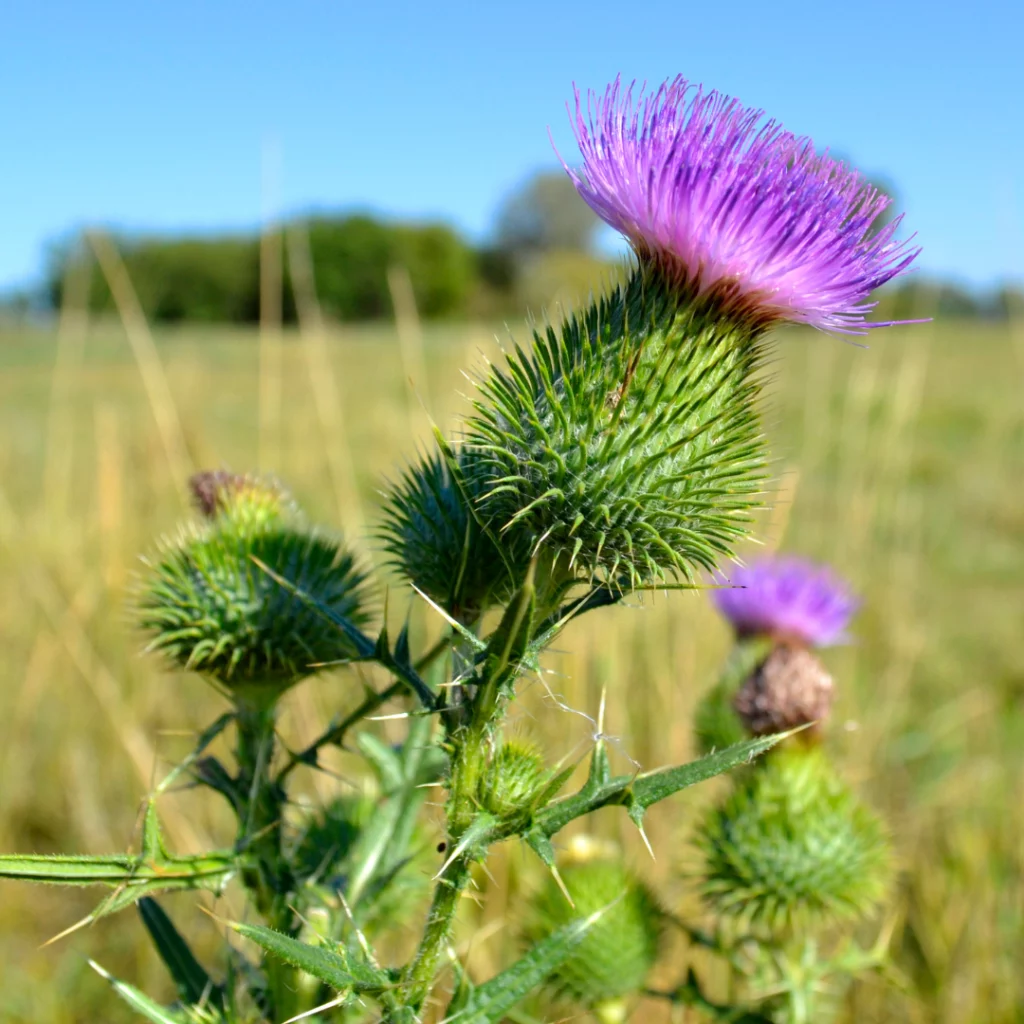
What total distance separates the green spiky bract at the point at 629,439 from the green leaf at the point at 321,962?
24.3 inches

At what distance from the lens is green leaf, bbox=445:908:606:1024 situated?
1.38 metres

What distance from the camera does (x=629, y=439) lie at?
1501 millimetres

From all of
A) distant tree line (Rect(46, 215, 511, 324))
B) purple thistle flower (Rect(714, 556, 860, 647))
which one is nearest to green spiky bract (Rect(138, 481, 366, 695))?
purple thistle flower (Rect(714, 556, 860, 647))

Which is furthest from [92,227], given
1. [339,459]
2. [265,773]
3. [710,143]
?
[710,143]

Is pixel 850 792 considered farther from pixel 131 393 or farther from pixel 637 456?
pixel 131 393

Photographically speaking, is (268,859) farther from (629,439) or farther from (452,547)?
(629,439)

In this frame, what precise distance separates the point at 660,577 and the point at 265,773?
812 millimetres

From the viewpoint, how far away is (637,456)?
4.93 ft

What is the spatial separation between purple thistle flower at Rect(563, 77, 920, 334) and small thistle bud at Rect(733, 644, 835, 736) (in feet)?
4.13

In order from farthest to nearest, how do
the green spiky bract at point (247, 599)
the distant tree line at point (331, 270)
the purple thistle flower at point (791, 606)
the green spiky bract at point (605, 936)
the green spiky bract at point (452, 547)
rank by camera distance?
the distant tree line at point (331, 270) → the purple thistle flower at point (791, 606) → the green spiky bract at point (605, 936) → the green spiky bract at point (247, 599) → the green spiky bract at point (452, 547)

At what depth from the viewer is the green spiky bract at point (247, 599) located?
178 cm

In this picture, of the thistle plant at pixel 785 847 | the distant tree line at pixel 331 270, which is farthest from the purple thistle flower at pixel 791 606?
the distant tree line at pixel 331 270

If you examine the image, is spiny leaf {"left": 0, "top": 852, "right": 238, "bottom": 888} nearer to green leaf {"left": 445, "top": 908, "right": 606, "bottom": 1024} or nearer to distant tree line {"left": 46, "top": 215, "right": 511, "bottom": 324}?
green leaf {"left": 445, "top": 908, "right": 606, "bottom": 1024}

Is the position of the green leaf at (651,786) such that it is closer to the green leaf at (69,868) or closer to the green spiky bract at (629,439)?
the green spiky bract at (629,439)
